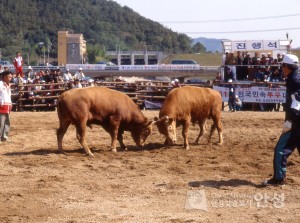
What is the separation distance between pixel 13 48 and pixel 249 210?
101 meters

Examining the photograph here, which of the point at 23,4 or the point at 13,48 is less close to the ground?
the point at 23,4

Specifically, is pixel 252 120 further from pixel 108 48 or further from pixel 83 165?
pixel 108 48

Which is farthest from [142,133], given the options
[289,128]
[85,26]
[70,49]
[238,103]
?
[85,26]

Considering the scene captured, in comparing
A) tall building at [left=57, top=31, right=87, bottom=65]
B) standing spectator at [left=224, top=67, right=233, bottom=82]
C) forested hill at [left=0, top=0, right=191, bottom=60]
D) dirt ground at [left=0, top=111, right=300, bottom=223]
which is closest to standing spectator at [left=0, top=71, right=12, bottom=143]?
dirt ground at [left=0, top=111, right=300, bottom=223]

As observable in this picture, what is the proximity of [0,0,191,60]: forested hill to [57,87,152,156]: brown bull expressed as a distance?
92.6m

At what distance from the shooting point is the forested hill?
11869cm

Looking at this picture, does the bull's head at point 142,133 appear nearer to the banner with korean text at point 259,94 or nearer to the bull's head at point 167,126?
the bull's head at point 167,126

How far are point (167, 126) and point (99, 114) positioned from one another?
1567 mm

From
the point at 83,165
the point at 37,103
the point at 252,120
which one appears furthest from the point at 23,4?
the point at 83,165

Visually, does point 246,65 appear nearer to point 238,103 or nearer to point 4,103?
point 238,103

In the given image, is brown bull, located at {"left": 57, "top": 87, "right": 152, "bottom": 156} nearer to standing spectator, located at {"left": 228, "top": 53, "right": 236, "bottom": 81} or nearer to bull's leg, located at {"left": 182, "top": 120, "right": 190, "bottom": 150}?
bull's leg, located at {"left": 182, "top": 120, "right": 190, "bottom": 150}

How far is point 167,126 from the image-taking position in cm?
1395

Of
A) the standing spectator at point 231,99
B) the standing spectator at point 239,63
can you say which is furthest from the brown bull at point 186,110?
the standing spectator at point 239,63

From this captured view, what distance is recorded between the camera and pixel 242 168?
437 inches
